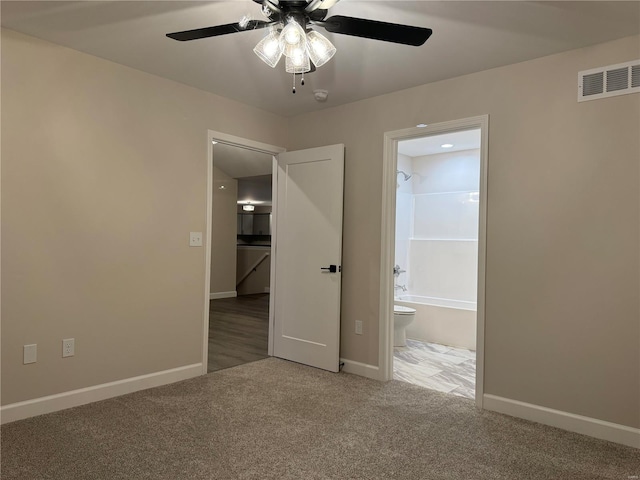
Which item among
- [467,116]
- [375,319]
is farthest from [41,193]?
[467,116]

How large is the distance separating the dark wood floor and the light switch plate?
1158 mm

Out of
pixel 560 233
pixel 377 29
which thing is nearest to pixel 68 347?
pixel 377 29

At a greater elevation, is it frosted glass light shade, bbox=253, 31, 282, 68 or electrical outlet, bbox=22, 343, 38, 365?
frosted glass light shade, bbox=253, 31, 282, 68

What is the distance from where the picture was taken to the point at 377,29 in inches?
74.1

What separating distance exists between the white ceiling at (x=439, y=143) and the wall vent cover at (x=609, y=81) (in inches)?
84.9

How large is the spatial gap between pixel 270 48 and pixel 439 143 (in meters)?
3.86

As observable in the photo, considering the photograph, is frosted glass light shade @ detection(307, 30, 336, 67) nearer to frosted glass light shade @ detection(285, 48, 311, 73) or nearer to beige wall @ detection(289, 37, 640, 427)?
frosted glass light shade @ detection(285, 48, 311, 73)

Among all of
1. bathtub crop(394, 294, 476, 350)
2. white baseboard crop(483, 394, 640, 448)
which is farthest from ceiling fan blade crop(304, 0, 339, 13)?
bathtub crop(394, 294, 476, 350)

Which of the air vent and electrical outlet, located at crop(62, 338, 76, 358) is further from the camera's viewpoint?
electrical outlet, located at crop(62, 338, 76, 358)

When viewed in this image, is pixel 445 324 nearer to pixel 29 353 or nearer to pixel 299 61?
pixel 299 61

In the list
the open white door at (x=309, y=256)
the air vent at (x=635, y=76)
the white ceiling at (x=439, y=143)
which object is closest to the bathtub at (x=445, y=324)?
the open white door at (x=309, y=256)

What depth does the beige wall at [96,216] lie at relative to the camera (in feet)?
9.30

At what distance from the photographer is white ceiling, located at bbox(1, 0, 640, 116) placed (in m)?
2.42

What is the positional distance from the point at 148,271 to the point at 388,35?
2557mm
